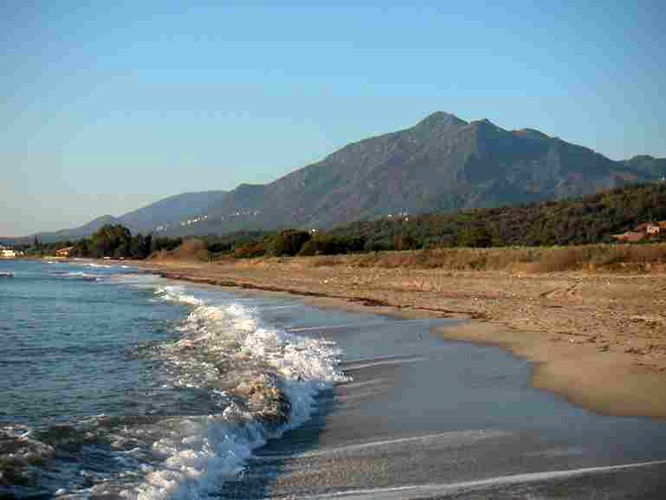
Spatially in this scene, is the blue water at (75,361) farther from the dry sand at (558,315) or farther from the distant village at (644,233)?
the distant village at (644,233)

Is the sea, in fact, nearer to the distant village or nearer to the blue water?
the blue water

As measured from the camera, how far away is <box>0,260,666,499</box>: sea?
21.7 ft

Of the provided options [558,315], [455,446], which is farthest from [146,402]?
[558,315]

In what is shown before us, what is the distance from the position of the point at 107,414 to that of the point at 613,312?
15594mm

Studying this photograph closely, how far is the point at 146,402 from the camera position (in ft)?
33.9

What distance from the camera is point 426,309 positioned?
26.0 metres

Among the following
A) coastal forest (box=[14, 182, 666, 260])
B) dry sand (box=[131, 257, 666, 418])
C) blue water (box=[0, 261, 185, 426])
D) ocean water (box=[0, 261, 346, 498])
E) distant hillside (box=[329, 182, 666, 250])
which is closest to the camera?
ocean water (box=[0, 261, 346, 498])

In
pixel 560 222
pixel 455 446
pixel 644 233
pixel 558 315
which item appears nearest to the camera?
pixel 455 446

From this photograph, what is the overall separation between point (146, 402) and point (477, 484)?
18.0ft

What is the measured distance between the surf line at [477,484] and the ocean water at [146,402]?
54.5 inches

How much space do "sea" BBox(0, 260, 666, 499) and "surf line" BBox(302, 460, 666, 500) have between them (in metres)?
0.03

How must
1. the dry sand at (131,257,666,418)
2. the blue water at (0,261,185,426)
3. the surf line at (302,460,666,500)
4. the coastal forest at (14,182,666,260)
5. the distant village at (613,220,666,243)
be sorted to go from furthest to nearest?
the coastal forest at (14,182,666,260) < the distant village at (613,220,666,243) < the dry sand at (131,257,666,418) < the blue water at (0,261,185,426) < the surf line at (302,460,666,500)

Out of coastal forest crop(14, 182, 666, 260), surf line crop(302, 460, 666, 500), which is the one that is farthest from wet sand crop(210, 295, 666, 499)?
coastal forest crop(14, 182, 666, 260)

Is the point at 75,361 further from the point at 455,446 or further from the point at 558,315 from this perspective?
the point at 558,315
